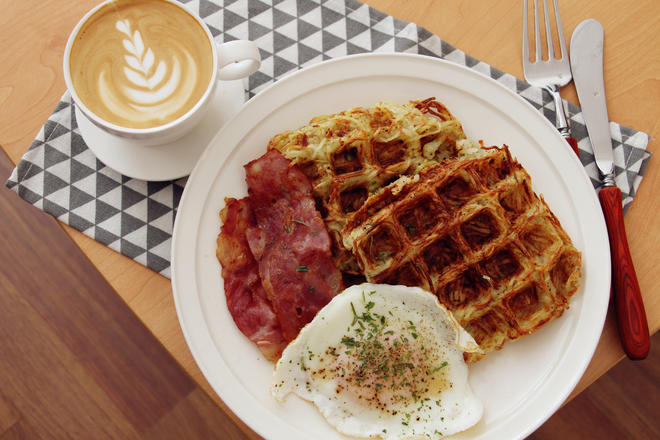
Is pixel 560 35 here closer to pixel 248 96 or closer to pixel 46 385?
pixel 248 96

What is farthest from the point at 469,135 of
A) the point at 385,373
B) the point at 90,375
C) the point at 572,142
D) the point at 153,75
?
the point at 90,375

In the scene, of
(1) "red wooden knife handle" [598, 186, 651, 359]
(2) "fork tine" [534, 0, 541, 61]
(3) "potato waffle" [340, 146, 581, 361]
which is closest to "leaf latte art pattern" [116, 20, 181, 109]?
(3) "potato waffle" [340, 146, 581, 361]

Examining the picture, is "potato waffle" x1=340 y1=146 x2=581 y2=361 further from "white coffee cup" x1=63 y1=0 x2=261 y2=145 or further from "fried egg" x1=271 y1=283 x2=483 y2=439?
"white coffee cup" x1=63 y1=0 x2=261 y2=145

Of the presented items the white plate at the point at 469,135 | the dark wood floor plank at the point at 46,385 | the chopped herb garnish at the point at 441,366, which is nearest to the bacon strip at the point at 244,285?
the white plate at the point at 469,135

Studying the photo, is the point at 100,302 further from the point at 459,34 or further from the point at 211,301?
the point at 459,34

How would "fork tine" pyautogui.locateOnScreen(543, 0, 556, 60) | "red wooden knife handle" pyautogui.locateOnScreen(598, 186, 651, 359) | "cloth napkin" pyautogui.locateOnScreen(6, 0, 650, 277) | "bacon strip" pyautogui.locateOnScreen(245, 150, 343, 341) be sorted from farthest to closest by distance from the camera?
"fork tine" pyautogui.locateOnScreen(543, 0, 556, 60) → "cloth napkin" pyautogui.locateOnScreen(6, 0, 650, 277) → "red wooden knife handle" pyautogui.locateOnScreen(598, 186, 651, 359) → "bacon strip" pyautogui.locateOnScreen(245, 150, 343, 341)

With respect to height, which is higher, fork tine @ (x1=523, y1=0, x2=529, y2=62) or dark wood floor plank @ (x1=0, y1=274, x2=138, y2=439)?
fork tine @ (x1=523, y1=0, x2=529, y2=62)
